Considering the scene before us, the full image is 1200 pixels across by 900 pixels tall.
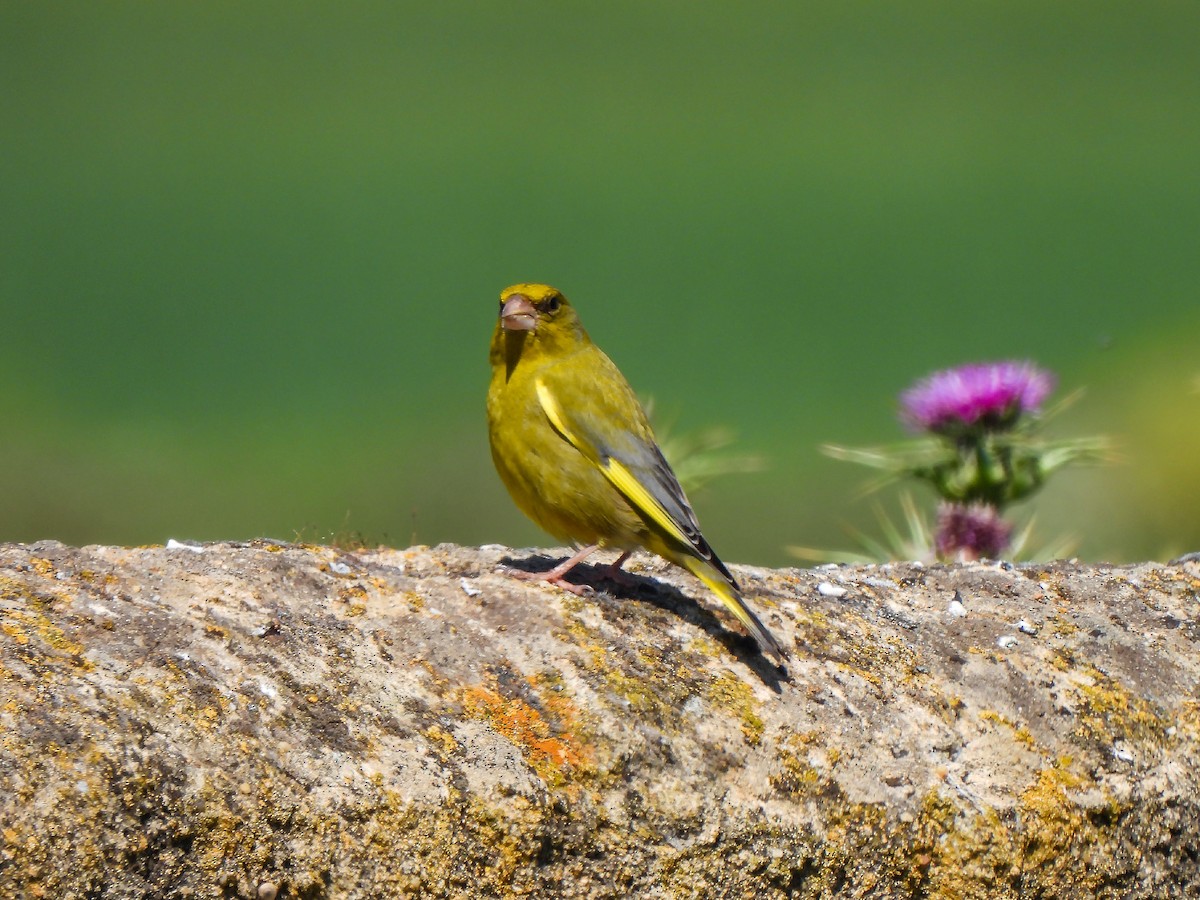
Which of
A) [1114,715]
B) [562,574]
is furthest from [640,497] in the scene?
[1114,715]

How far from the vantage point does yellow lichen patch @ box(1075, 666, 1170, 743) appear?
12.7 ft

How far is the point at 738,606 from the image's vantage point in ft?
13.1

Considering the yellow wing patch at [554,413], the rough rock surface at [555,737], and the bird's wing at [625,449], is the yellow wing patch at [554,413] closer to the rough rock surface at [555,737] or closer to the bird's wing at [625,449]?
the bird's wing at [625,449]

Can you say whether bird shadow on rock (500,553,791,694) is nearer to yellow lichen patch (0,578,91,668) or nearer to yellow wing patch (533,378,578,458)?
yellow wing patch (533,378,578,458)

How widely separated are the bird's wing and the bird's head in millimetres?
219

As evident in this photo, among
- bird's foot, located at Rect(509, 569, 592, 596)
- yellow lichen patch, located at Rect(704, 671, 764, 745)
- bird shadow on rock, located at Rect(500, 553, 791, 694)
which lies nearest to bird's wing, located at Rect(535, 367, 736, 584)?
bird shadow on rock, located at Rect(500, 553, 791, 694)

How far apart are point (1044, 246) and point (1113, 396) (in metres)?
11.1

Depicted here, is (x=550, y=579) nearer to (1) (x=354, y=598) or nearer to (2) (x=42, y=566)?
(1) (x=354, y=598)

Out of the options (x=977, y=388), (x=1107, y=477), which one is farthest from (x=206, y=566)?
(x=1107, y=477)

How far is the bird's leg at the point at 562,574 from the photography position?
13.5ft

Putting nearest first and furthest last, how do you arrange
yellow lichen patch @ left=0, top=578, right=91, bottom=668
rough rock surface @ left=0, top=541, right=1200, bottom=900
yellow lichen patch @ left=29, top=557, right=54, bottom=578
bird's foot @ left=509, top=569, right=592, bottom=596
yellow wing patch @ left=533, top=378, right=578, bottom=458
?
rough rock surface @ left=0, top=541, right=1200, bottom=900 → yellow lichen patch @ left=0, top=578, right=91, bottom=668 → yellow lichen patch @ left=29, top=557, right=54, bottom=578 → bird's foot @ left=509, top=569, right=592, bottom=596 → yellow wing patch @ left=533, top=378, right=578, bottom=458

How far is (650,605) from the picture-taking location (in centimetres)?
418

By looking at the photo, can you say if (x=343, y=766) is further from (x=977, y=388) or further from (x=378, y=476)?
(x=378, y=476)

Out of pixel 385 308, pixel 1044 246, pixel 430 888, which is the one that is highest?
pixel 1044 246
